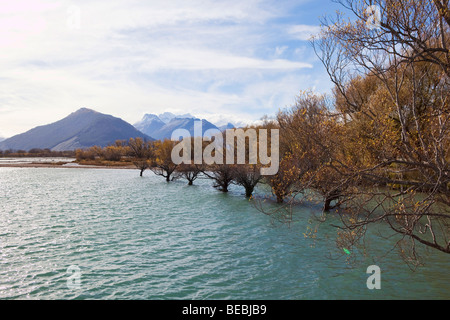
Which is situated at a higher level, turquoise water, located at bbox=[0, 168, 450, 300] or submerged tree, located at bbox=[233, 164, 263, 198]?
submerged tree, located at bbox=[233, 164, 263, 198]

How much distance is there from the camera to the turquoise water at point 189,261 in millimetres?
9531

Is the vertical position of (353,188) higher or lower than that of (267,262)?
higher

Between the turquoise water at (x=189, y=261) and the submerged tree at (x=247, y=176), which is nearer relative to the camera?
the turquoise water at (x=189, y=261)

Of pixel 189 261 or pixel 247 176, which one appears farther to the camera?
pixel 247 176

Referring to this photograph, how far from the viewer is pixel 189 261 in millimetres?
12211

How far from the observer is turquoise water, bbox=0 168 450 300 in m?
9.53

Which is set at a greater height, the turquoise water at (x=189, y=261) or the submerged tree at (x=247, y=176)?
the submerged tree at (x=247, y=176)

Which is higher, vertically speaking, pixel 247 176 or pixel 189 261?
pixel 247 176

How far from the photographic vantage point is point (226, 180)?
3338 centimetres

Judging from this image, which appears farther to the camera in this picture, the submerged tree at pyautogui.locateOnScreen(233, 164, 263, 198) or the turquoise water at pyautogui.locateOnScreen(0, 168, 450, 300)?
the submerged tree at pyautogui.locateOnScreen(233, 164, 263, 198)

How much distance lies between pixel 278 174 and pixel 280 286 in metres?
14.4
